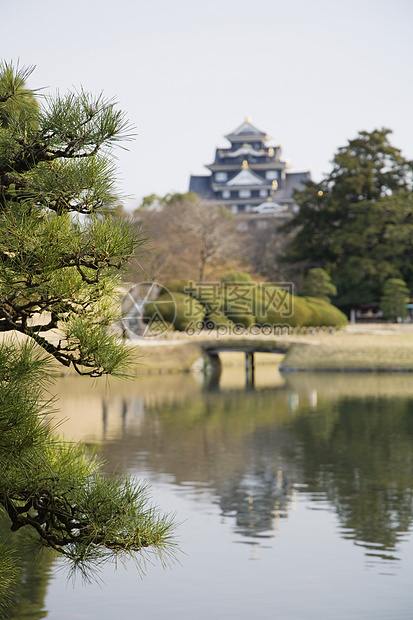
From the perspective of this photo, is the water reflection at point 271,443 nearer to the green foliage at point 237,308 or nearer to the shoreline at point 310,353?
the shoreline at point 310,353

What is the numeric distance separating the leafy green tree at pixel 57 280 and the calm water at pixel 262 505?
210 cm

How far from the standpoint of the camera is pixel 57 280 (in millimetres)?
3471

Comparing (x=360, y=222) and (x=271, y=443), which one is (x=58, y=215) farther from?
(x=360, y=222)

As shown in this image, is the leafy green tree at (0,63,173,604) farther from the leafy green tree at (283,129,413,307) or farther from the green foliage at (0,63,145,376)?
the leafy green tree at (283,129,413,307)

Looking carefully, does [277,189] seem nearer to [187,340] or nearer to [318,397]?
[187,340]

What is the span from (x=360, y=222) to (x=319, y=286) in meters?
3.65

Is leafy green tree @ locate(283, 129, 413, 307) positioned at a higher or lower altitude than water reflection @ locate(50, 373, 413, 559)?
higher

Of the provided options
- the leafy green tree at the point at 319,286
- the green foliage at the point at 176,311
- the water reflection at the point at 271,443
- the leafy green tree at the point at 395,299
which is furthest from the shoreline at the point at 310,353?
the leafy green tree at the point at 319,286

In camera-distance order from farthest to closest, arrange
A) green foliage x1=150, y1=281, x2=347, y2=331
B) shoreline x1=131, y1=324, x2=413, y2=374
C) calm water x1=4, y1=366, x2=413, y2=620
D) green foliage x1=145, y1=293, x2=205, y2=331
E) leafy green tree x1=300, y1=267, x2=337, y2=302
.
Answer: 1. leafy green tree x1=300, y1=267, x2=337, y2=302
2. green foliage x1=150, y1=281, x2=347, y2=331
3. green foliage x1=145, y1=293, x2=205, y2=331
4. shoreline x1=131, y1=324, x2=413, y2=374
5. calm water x1=4, y1=366, x2=413, y2=620

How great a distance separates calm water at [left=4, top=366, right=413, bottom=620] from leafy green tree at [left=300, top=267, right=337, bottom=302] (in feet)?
49.5

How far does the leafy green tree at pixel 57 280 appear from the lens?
11.1 ft

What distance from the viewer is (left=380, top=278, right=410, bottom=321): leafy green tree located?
3309cm

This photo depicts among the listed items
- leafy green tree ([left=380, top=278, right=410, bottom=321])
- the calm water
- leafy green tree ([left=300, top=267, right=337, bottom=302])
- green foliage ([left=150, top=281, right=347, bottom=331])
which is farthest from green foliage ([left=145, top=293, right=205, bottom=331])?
leafy green tree ([left=380, top=278, right=410, bottom=321])

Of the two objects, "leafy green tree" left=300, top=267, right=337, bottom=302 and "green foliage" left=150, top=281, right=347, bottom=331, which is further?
"leafy green tree" left=300, top=267, right=337, bottom=302
